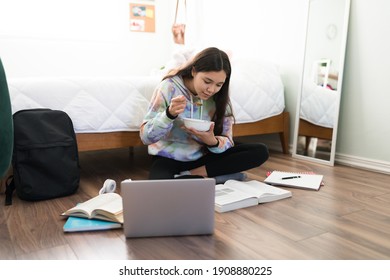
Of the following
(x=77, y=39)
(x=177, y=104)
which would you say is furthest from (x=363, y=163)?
(x=77, y=39)

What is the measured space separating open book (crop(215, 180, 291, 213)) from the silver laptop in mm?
231

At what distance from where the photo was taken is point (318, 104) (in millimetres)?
2225

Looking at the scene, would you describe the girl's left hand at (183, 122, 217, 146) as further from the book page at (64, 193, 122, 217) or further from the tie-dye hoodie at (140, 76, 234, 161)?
the book page at (64, 193, 122, 217)

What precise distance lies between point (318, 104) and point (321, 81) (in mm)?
145

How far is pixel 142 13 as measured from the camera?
3453mm

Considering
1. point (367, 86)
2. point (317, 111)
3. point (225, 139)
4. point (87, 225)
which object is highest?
point (367, 86)

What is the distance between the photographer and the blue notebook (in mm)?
1137

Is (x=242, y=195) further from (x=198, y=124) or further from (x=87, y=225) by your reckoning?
(x=87, y=225)

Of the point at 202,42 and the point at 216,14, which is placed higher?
the point at 216,14

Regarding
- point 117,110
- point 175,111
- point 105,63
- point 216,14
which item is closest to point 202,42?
point 216,14

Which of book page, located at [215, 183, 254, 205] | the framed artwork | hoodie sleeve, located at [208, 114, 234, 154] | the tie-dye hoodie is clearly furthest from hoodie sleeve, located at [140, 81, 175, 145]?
the framed artwork
